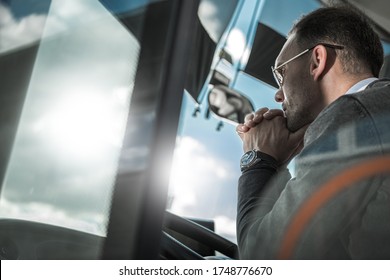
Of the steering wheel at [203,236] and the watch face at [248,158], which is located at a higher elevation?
the watch face at [248,158]

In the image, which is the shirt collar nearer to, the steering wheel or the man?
the man

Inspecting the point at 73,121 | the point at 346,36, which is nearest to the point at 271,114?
the point at 346,36

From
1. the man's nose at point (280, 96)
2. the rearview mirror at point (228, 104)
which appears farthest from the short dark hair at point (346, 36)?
the rearview mirror at point (228, 104)

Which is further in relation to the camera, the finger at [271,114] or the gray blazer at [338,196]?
the finger at [271,114]

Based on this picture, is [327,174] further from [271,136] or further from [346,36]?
[346,36]

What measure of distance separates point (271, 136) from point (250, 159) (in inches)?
5.1

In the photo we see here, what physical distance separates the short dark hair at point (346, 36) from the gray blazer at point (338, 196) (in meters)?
0.36

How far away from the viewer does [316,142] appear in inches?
39.3

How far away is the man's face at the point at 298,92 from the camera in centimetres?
143

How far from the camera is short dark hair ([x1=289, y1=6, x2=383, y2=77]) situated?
1.41 meters

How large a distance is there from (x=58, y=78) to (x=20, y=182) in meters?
0.25

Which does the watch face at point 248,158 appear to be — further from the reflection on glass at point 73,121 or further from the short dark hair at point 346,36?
the reflection on glass at point 73,121

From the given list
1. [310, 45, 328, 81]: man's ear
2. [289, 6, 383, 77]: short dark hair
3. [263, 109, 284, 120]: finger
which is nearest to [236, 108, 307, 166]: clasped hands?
[263, 109, 284, 120]: finger
